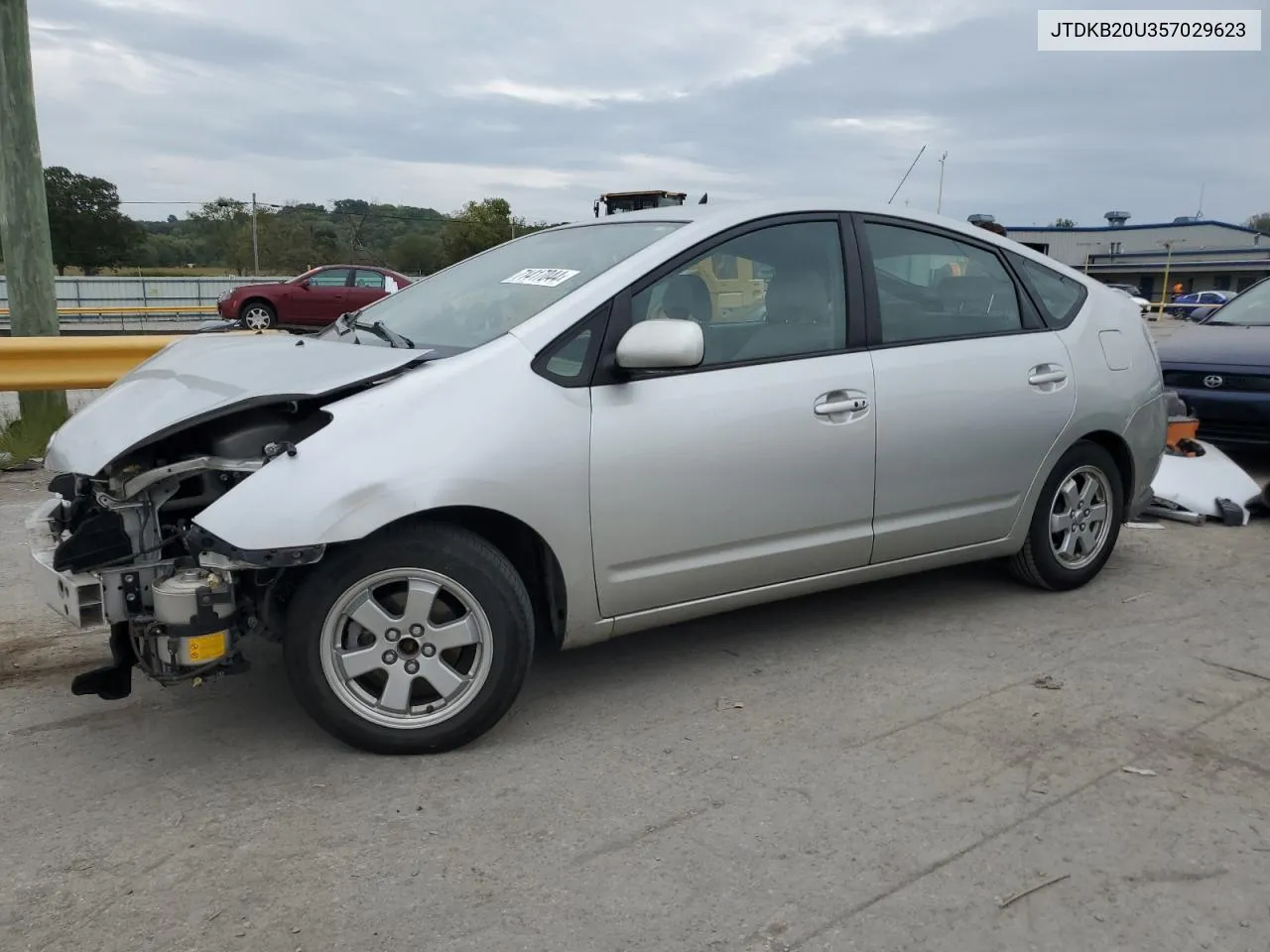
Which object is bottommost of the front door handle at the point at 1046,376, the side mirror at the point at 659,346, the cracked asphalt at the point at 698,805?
the cracked asphalt at the point at 698,805

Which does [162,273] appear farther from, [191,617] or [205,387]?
[191,617]

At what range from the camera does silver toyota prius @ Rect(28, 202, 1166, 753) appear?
9.95 feet

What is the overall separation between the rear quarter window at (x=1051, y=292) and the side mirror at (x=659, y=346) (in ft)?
6.58

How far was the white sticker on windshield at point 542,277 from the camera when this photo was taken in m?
3.75

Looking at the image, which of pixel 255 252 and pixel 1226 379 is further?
pixel 255 252


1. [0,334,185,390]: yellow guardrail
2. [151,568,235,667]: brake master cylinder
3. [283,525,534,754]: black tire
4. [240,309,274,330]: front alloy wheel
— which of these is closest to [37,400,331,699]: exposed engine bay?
[151,568,235,667]: brake master cylinder

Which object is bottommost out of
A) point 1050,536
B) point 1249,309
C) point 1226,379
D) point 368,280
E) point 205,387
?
point 1050,536

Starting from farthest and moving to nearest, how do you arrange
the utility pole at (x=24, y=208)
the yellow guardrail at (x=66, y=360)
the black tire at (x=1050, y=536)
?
1. the utility pole at (x=24, y=208)
2. the yellow guardrail at (x=66, y=360)
3. the black tire at (x=1050, y=536)

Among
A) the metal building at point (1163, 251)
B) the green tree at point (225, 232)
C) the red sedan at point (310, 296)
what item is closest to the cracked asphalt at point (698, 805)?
the red sedan at point (310, 296)

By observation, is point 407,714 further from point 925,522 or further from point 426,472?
point 925,522

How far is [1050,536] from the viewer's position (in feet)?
15.4

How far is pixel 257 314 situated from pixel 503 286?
2051 cm

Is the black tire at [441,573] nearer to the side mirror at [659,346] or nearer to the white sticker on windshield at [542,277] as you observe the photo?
the side mirror at [659,346]

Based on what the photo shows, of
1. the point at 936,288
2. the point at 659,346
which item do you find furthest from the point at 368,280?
the point at 659,346
